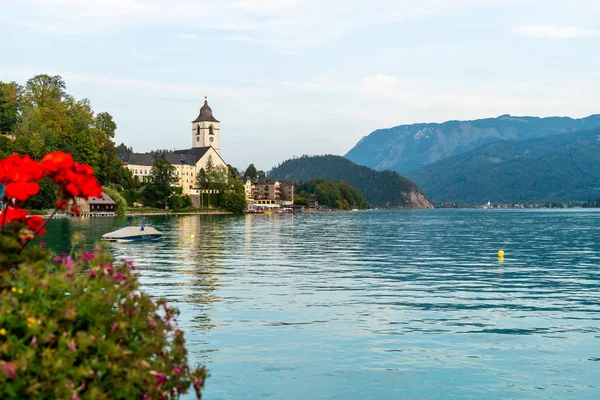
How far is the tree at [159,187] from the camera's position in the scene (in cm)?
18638

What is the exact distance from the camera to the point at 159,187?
613ft

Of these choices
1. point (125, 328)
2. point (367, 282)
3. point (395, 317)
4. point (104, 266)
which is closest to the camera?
point (125, 328)

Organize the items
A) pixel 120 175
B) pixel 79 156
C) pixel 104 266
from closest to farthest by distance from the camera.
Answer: pixel 104 266 < pixel 79 156 < pixel 120 175

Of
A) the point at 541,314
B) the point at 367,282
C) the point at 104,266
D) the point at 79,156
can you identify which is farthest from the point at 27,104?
the point at 104,266

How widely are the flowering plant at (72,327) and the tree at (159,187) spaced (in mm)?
182485

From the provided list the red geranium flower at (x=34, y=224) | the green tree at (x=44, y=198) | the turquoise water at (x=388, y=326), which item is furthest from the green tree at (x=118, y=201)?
the red geranium flower at (x=34, y=224)

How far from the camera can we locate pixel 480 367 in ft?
53.3

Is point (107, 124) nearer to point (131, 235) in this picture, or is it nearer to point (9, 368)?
point (131, 235)

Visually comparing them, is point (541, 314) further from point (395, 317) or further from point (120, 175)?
point (120, 175)

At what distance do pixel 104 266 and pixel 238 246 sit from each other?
173 feet

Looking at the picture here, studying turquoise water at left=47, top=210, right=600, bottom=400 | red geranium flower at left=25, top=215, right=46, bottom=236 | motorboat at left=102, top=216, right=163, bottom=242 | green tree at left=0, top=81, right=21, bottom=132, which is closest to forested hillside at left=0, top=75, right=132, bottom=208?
green tree at left=0, top=81, right=21, bottom=132

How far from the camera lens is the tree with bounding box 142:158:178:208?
18638cm

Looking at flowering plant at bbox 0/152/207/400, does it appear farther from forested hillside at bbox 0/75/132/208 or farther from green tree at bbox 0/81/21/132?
green tree at bbox 0/81/21/132

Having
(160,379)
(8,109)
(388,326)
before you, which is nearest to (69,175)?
(160,379)
